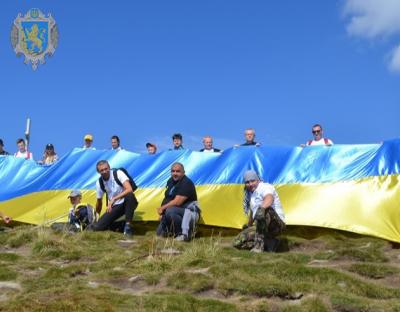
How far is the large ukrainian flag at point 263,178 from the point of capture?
10945 mm

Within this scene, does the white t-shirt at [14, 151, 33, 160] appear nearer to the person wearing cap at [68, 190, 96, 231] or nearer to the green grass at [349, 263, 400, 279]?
the person wearing cap at [68, 190, 96, 231]

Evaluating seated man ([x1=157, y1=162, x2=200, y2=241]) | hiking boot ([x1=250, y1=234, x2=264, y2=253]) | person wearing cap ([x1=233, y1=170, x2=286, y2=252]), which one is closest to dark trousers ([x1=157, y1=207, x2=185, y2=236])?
seated man ([x1=157, y1=162, x2=200, y2=241])

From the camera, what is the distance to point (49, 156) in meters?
16.4

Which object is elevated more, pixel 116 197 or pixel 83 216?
pixel 116 197

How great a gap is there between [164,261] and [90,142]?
8.55 m

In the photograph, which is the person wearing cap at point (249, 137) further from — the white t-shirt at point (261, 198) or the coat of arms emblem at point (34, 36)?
the coat of arms emblem at point (34, 36)

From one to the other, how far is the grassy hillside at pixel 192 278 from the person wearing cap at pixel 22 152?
711 centimetres

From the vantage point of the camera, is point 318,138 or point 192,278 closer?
point 192,278

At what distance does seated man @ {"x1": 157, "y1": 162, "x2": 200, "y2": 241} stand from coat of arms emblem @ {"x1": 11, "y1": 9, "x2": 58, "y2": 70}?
10389mm

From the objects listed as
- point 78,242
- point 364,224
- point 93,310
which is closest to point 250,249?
point 364,224

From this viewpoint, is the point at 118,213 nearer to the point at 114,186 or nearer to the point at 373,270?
the point at 114,186

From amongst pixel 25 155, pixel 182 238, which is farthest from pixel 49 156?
pixel 182 238

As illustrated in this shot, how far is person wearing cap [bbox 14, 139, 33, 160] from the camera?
17.0 metres

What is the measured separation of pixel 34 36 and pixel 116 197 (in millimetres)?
10896
